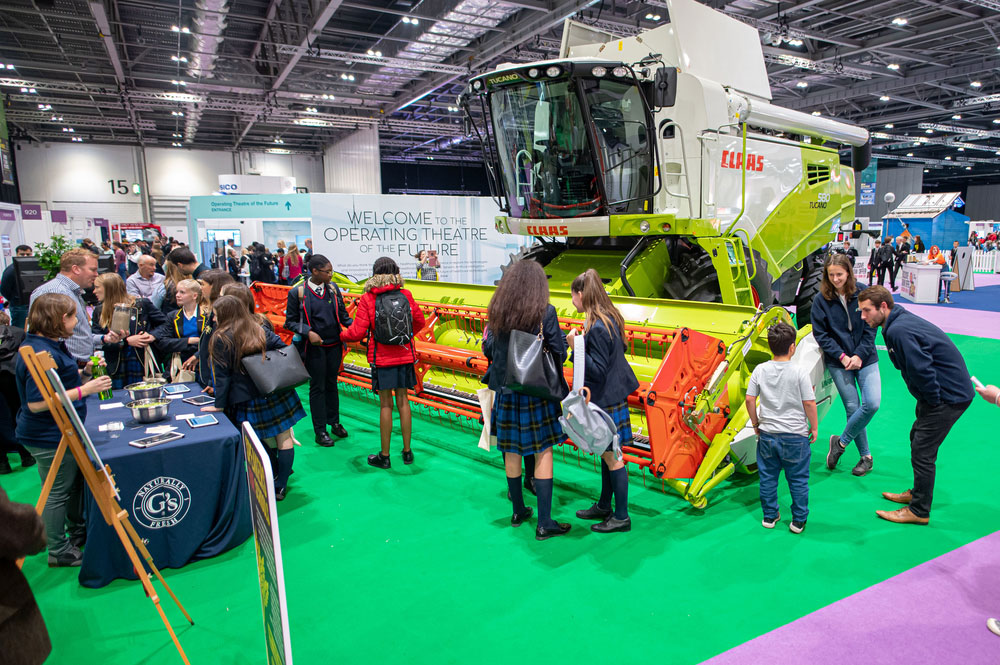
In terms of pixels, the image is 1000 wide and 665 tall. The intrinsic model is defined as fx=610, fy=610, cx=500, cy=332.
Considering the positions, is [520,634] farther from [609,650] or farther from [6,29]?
[6,29]

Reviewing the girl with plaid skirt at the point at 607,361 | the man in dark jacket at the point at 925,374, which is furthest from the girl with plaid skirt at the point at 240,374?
the man in dark jacket at the point at 925,374

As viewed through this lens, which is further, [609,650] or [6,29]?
[6,29]

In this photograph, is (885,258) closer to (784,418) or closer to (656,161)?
(656,161)

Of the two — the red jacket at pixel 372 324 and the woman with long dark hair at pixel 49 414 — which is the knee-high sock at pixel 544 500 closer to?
the red jacket at pixel 372 324

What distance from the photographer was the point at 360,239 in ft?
44.0

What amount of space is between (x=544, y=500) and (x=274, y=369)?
191 cm

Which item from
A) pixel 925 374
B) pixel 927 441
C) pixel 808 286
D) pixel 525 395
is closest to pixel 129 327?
pixel 525 395

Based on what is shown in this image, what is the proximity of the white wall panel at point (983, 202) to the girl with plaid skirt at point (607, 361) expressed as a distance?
5083cm

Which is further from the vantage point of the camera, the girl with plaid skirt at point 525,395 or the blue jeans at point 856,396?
the blue jeans at point 856,396

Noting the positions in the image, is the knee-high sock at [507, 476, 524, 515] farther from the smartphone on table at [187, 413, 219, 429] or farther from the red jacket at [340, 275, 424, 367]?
→ the smartphone on table at [187, 413, 219, 429]

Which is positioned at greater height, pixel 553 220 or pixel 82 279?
pixel 553 220

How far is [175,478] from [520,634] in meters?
2.11

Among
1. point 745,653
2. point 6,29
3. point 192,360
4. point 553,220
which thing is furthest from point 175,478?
point 6,29

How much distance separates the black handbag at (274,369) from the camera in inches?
152
